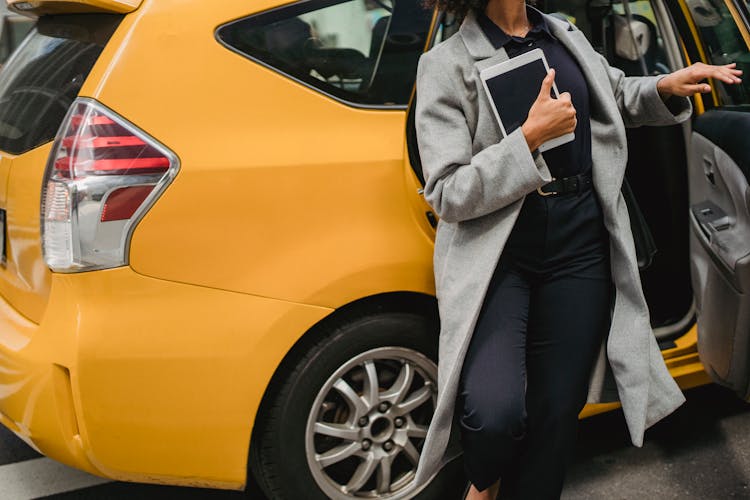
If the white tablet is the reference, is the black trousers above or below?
below

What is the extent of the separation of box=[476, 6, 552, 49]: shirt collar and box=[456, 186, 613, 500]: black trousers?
0.36m

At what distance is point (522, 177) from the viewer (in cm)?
187

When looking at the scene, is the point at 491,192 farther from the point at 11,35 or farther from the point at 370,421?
the point at 11,35

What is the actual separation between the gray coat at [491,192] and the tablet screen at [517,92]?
3cm

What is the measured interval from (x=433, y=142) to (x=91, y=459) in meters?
1.10

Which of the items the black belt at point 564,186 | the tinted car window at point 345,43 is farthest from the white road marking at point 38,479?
the black belt at point 564,186

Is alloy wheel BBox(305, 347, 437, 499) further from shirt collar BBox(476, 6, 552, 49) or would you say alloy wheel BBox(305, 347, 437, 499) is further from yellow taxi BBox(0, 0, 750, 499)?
shirt collar BBox(476, 6, 552, 49)

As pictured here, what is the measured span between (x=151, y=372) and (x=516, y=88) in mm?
1056

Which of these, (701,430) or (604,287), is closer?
(604,287)

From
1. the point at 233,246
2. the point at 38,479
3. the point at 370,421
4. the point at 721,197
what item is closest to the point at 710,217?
the point at 721,197

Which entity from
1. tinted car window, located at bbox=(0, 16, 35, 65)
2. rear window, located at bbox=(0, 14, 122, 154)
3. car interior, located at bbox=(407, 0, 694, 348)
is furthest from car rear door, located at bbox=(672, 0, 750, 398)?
tinted car window, located at bbox=(0, 16, 35, 65)

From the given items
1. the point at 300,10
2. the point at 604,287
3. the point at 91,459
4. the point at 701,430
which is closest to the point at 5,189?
the point at 91,459

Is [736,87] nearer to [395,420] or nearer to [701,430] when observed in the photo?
[701,430]

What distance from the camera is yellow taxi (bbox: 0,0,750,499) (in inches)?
81.3
